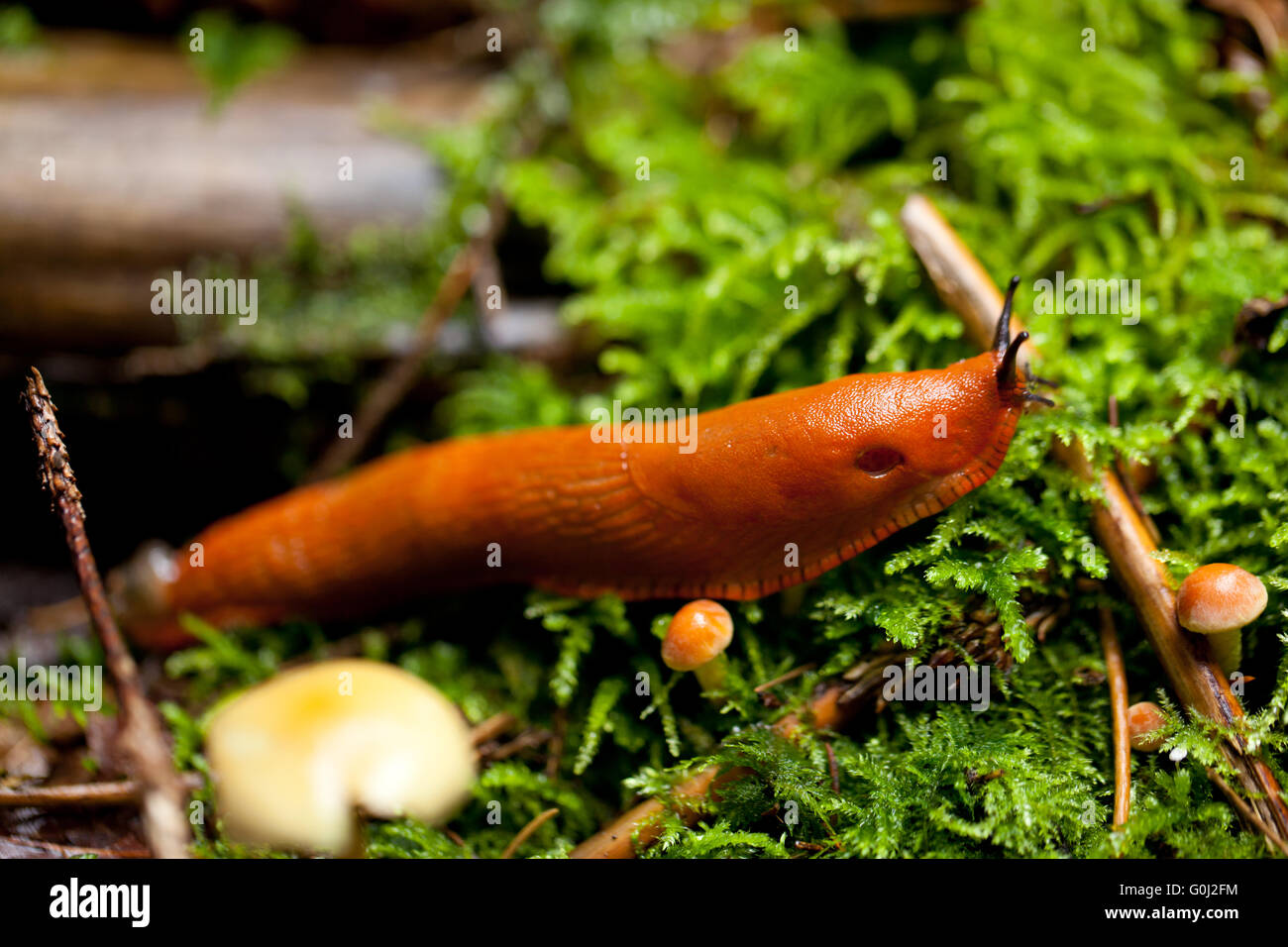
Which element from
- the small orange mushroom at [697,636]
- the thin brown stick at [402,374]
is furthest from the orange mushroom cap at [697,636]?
the thin brown stick at [402,374]

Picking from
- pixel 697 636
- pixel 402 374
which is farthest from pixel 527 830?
pixel 402 374

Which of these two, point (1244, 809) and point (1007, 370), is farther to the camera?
point (1007, 370)

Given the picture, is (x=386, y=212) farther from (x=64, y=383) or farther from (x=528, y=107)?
(x=64, y=383)

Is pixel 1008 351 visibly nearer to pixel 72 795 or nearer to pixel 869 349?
A: pixel 869 349

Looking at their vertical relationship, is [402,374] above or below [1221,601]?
above

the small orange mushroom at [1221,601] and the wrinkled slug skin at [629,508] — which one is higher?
the wrinkled slug skin at [629,508]

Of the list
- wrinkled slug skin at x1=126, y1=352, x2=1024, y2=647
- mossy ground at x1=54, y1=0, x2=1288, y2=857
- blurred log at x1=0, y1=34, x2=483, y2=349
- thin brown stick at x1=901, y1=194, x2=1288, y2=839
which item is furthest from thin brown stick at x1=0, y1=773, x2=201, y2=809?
thin brown stick at x1=901, y1=194, x2=1288, y2=839

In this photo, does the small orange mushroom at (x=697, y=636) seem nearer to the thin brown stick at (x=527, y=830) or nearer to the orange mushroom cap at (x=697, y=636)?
the orange mushroom cap at (x=697, y=636)
